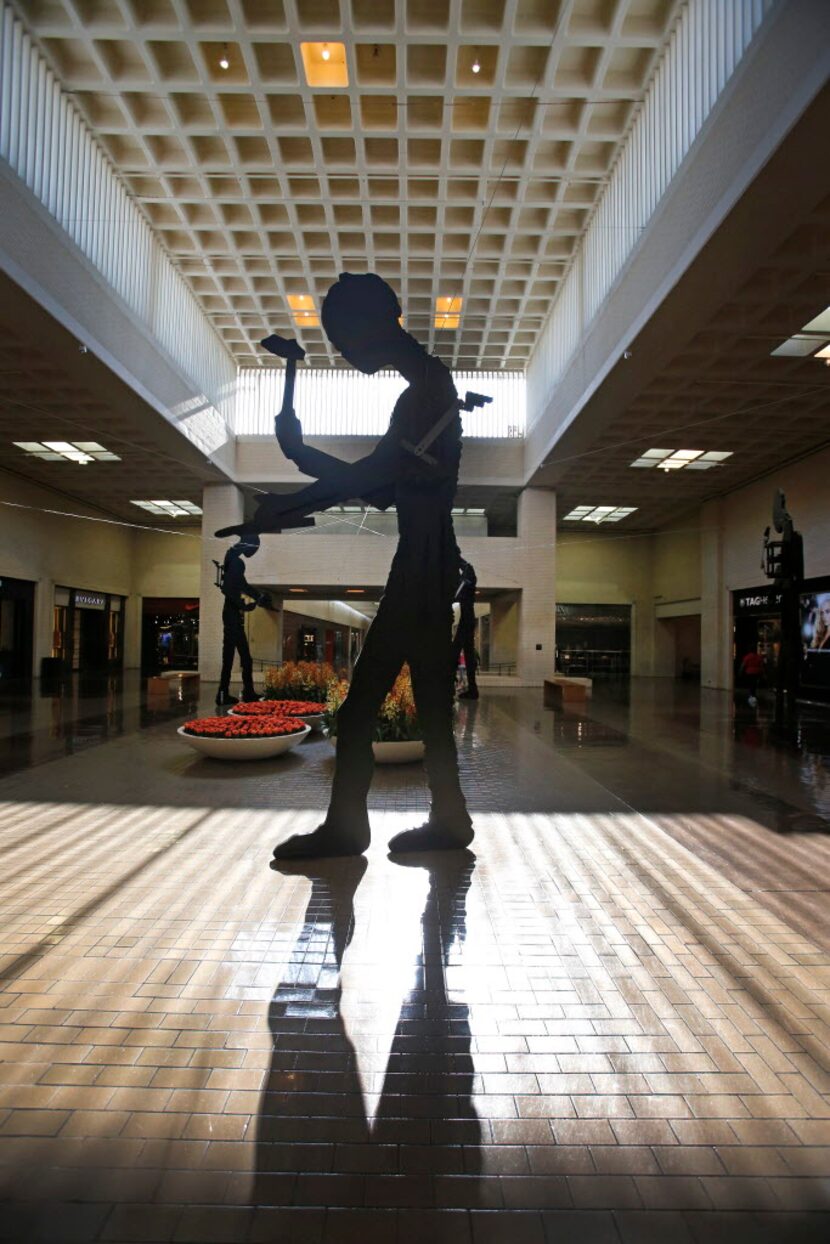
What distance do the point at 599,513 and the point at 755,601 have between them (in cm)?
820

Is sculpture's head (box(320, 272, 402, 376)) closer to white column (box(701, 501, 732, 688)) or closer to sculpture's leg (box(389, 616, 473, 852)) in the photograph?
sculpture's leg (box(389, 616, 473, 852))

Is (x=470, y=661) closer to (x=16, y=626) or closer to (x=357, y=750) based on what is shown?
(x=357, y=750)

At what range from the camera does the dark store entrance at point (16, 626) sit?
23703 mm

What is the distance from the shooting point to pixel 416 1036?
7.97 ft

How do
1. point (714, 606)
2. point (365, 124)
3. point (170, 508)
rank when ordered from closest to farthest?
point (365, 124) → point (714, 606) → point (170, 508)

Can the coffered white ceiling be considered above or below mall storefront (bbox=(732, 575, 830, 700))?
above

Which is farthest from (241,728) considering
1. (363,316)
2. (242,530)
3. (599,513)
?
(599,513)

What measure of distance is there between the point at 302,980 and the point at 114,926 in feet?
3.55

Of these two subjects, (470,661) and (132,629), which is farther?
(132,629)

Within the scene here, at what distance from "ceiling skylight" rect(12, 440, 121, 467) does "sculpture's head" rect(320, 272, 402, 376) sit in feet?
62.2

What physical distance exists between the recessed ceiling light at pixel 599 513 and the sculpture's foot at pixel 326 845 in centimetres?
Result: 2542

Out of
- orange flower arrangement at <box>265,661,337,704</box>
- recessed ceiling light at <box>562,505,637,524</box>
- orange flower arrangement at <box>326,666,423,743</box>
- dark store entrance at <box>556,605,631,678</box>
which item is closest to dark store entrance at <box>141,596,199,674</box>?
dark store entrance at <box>556,605,631,678</box>

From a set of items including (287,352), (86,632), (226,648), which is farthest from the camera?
(86,632)

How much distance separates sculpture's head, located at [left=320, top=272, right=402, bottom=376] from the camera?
4.02m
